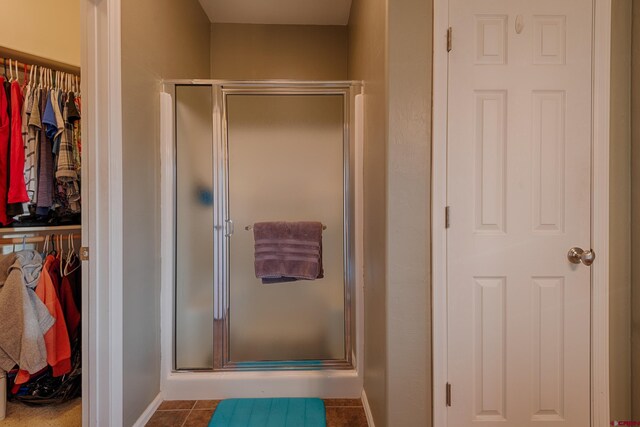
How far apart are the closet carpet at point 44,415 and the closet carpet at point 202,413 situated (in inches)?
17.4

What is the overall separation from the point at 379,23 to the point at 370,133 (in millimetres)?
502

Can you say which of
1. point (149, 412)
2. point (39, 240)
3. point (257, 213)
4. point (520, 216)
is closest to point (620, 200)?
point (520, 216)

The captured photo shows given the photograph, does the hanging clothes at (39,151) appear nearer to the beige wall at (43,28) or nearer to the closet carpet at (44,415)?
the beige wall at (43,28)

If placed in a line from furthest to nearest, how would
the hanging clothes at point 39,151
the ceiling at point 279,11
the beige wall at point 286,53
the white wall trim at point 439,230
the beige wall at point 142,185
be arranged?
the beige wall at point 286,53 < the ceiling at point 279,11 < the hanging clothes at point 39,151 < the beige wall at point 142,185 < the white wall trim at point 439,230

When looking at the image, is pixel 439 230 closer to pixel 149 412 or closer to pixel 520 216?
pixel 520 216

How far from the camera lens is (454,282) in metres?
1.28

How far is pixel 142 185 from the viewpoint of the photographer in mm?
1618

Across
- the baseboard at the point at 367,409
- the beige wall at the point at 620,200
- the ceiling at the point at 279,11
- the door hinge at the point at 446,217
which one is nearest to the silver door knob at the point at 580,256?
the beige wall at the point at 620,200

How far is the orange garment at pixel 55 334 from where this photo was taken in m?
1.64

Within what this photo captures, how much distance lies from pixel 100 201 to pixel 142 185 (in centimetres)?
29

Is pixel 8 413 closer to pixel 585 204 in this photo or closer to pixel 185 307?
pixel 185 307

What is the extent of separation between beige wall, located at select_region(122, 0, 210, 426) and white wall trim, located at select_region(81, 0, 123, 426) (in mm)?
85

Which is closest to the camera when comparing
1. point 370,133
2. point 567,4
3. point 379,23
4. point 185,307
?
point 567,4

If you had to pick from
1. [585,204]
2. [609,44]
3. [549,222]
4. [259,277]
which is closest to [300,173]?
[259,277]
